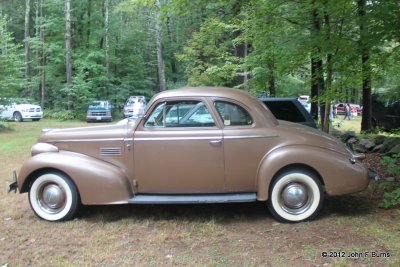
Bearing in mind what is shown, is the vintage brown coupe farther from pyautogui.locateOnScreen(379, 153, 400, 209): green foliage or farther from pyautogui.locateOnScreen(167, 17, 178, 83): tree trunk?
pyautogui.locateOnScreen(167, 17, 178, 83): tree trunk

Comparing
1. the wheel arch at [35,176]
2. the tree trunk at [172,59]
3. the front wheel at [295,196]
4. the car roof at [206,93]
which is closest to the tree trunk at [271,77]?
the car roof at [206,93]

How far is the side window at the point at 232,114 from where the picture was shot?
5645 millimetres

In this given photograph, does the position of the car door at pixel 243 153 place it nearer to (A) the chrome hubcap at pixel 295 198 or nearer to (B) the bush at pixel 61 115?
(A) the chrome hubcap at pixel 295 198

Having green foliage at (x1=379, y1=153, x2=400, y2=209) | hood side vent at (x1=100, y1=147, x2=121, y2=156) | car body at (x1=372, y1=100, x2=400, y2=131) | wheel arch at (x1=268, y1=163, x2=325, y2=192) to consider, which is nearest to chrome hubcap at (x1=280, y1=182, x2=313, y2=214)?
wheel arch at (x1=268, y1=163, x2=325, y2=192)

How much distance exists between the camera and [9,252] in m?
4.76

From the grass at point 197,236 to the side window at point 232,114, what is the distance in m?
1.29

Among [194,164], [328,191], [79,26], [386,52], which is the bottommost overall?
[328,191]

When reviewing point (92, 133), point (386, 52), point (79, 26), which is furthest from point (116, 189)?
point (79, 26)

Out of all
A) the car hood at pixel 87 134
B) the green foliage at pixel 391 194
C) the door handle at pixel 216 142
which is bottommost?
the green foliage at pixel 391 194

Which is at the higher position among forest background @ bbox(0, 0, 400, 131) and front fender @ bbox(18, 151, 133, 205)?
forest background @ bbox(0, 0, 400, 131)

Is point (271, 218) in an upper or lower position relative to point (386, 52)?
lower

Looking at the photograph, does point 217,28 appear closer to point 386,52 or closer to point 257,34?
point 257,34

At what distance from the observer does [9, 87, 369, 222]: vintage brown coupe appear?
5.43m

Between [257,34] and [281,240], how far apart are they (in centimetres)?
738
